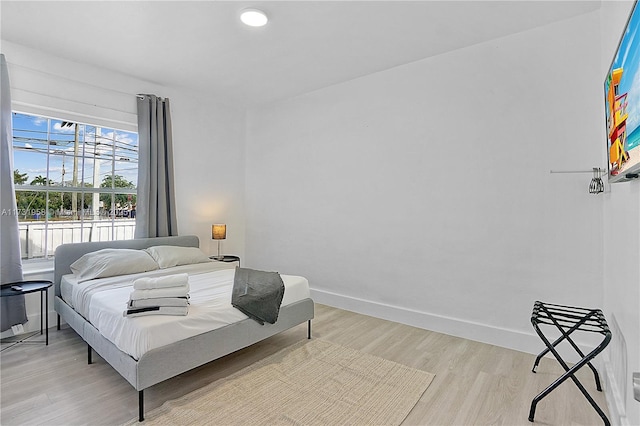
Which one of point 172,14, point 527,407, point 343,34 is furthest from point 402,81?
point 527,407

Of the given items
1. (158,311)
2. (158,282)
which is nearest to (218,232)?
(158,282)

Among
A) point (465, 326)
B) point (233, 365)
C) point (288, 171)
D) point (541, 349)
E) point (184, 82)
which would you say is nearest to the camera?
point (233, 365)

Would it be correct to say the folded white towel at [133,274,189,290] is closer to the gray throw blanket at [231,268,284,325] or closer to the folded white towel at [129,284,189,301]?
the folded white towel at [129,284,189,301]

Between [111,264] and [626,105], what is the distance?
3.80m

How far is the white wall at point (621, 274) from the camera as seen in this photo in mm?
1512

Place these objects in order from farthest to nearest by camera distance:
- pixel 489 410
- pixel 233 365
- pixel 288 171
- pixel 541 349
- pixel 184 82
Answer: pixel 288 171 → pixel 184 82 → pixel 541 349 → pixel 233 365 → pixel 489 410

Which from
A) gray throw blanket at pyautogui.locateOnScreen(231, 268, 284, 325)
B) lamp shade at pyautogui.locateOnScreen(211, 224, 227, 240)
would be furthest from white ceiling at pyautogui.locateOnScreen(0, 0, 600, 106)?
gray throw blanket at pyautogui.locateOnScreen(231, 268, 284, 325)

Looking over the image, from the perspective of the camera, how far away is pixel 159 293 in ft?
7.03

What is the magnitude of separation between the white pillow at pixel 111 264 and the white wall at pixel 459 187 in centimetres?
187

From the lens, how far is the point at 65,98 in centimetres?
340

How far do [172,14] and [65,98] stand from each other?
1705 millimetres

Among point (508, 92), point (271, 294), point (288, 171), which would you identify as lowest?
point (271, 294)

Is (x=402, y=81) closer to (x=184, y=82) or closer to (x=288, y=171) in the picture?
(x=288, y=171)

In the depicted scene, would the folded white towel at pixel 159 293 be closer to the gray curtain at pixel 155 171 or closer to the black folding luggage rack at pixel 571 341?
the gray curtain at pixel 155 171
